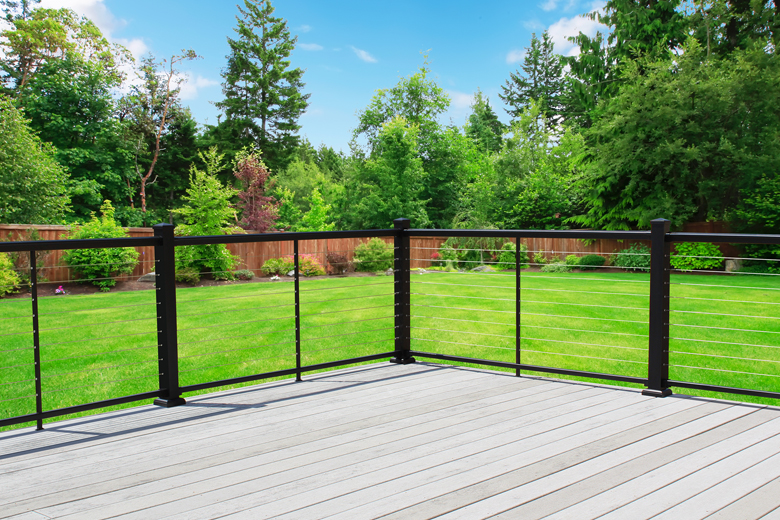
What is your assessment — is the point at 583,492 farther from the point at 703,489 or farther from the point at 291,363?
the point at 291,363

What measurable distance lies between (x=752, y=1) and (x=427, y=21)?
19647mm

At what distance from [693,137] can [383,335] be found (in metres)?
12.7

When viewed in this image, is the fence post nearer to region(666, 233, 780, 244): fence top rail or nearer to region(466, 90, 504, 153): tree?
region(666, 233, 780, 244): fence top rail

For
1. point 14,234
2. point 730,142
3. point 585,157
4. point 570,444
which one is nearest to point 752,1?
point 730,142

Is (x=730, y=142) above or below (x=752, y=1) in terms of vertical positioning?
below

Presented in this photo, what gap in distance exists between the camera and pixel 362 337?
24.6 ft

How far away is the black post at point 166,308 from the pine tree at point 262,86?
25.3 m

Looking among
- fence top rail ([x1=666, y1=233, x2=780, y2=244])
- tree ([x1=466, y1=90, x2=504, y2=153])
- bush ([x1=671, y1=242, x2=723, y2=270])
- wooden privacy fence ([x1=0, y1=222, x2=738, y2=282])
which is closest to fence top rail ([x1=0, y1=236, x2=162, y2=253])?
fence top rail ([x1=666, y1=233, x2=780, y2=244])

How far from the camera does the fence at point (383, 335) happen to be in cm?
328

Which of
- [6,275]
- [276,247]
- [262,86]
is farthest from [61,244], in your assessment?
[262,86]

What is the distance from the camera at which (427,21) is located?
33.3 metres

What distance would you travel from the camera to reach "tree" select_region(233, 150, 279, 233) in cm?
2078

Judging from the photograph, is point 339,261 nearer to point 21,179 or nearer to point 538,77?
point 21,179

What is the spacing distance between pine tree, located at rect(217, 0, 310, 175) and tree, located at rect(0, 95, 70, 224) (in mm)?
11229
